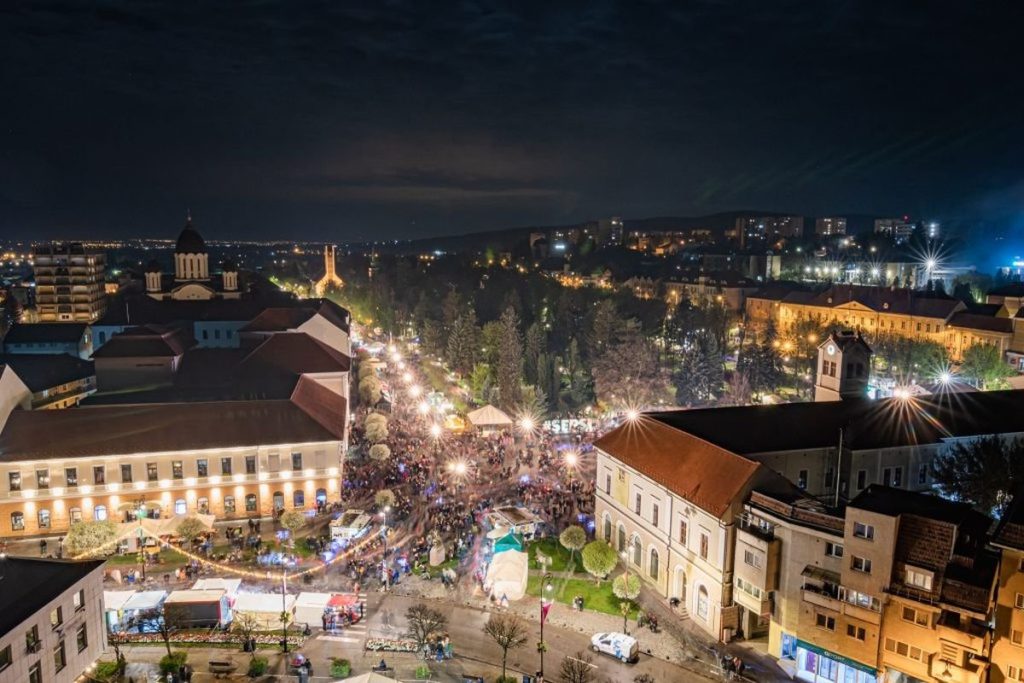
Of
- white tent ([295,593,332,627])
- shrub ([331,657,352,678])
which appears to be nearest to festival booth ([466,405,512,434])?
white tent ([295,593,332,627])

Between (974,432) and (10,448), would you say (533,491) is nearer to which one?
(974,432)

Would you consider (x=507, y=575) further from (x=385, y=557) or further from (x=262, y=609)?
(x=262, y=609)

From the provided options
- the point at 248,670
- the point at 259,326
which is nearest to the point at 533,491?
the point at 248,670

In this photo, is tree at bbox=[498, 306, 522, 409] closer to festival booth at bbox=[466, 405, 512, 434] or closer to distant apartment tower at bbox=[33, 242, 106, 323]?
festival booth at bbox=[466, 405, 512, 434]

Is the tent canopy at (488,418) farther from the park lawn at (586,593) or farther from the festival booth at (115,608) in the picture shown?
the festival booth at (115,608)

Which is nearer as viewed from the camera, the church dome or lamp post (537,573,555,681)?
lamp post (537,573,555,681)

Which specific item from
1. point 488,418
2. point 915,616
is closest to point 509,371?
point 488,418
